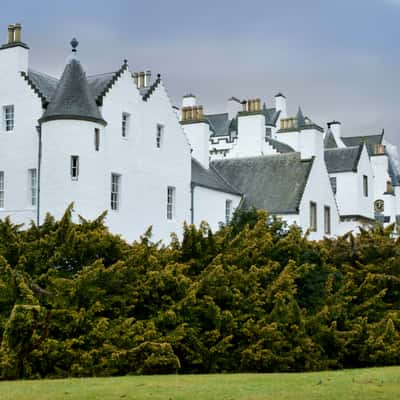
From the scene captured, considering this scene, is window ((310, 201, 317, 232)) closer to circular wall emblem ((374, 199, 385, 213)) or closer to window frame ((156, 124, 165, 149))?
window frame ((156, 124, 165, 149))

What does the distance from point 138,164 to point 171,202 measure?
11.0ft

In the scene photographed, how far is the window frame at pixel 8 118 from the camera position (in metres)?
34.2

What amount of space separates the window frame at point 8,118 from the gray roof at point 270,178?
13622 millimetres

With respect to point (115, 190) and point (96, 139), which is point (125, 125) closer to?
point (96, 139)

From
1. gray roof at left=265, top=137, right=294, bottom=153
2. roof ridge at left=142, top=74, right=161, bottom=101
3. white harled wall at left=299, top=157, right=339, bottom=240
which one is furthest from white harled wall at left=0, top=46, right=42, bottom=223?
gray roof at left=265, top=137, right=294, bottom=153

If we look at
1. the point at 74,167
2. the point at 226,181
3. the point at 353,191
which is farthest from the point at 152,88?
the point at 353,191

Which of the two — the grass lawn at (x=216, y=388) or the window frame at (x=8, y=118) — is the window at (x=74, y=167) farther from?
the grass lawn at (x=216, y=388)

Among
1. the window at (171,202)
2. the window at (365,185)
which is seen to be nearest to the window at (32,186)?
the window at (171,202)

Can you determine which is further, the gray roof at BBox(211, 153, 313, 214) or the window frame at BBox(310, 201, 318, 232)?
the window frame at BBox(310, 201, 318, 232)

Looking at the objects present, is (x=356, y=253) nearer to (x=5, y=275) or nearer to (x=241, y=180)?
(x=5, y=275)

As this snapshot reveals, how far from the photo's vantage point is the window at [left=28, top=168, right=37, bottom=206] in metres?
33.5

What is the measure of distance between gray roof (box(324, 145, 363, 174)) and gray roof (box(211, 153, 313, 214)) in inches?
181

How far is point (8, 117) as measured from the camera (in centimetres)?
3459

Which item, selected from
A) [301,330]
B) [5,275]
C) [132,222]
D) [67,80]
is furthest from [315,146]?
[5,275]
